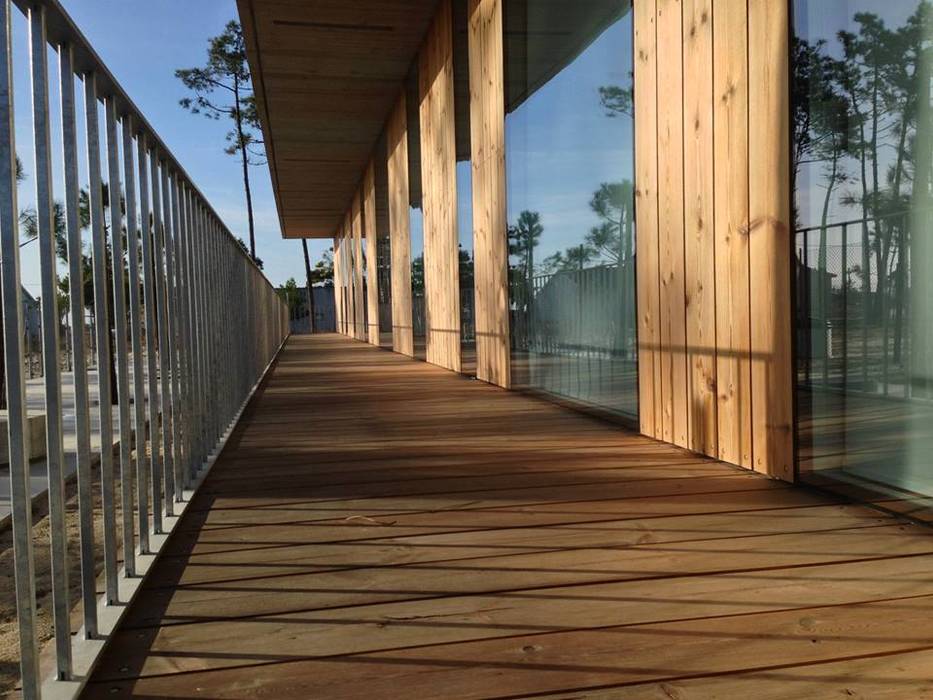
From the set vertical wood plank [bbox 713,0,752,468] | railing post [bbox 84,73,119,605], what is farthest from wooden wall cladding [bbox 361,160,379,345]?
railing post [bbox 84,73,119,605]

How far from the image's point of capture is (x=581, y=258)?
11.0ft

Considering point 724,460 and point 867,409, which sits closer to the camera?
point 867,409

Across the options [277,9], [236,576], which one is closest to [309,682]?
[236,576]

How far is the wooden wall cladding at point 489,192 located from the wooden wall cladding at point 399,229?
280cm

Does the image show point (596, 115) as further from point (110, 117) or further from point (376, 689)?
point (376, 689)

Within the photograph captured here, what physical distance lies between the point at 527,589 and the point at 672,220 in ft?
5.37

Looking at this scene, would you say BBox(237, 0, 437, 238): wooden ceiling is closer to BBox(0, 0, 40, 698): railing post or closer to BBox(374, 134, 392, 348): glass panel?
BBox(374, 134, 392, 348): glass panel

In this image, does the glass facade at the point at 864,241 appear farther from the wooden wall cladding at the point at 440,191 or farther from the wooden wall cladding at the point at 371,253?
the wooden wall cladding at the point at 371,253

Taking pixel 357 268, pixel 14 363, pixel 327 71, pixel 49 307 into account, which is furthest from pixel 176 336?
pixel 357 268

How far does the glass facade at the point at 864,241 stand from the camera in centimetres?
163

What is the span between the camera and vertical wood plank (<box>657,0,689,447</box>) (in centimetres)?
252

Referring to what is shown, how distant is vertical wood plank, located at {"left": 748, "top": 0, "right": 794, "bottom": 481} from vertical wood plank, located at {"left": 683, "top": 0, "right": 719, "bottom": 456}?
0.76ft

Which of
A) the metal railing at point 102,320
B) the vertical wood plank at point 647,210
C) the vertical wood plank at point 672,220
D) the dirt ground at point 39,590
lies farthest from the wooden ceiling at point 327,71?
the dirt ground at point 39,590

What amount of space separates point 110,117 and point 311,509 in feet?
3.46
